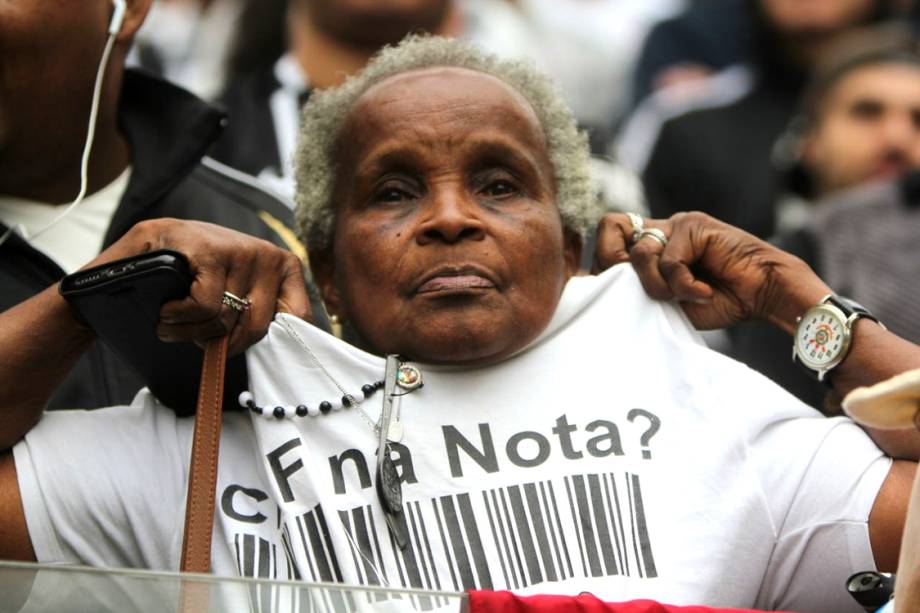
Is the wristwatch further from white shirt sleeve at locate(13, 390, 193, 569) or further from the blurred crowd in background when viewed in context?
the blurred crowd in background

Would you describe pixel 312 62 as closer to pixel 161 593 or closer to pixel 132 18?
pixel 132 18

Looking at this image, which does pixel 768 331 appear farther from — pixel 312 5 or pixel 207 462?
pixel 207 462

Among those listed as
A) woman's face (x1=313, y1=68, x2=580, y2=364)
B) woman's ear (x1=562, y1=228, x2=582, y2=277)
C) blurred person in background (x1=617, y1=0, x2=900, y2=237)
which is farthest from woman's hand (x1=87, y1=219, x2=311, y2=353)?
blurred person in background (x1=617, y1=0, x2=900, y2=237)

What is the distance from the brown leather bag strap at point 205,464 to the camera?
293 centimetres

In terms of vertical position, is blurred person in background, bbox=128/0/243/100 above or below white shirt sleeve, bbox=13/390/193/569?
above

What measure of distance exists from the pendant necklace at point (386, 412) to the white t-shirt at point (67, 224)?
2.90ft

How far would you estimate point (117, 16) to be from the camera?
13.2 feet

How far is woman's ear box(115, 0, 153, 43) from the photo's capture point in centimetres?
410

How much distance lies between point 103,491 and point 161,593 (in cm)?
57

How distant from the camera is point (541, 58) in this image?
726cm

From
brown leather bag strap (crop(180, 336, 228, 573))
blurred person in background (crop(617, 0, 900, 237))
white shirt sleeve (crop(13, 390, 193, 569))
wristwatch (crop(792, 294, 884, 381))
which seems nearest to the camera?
brown leather bag strap (crop(180, 336, 228, 573))

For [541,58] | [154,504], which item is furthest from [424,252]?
[541,58]

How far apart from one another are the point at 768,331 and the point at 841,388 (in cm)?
186

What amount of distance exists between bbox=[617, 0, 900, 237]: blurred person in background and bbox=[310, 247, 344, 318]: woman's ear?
262 centimetres
